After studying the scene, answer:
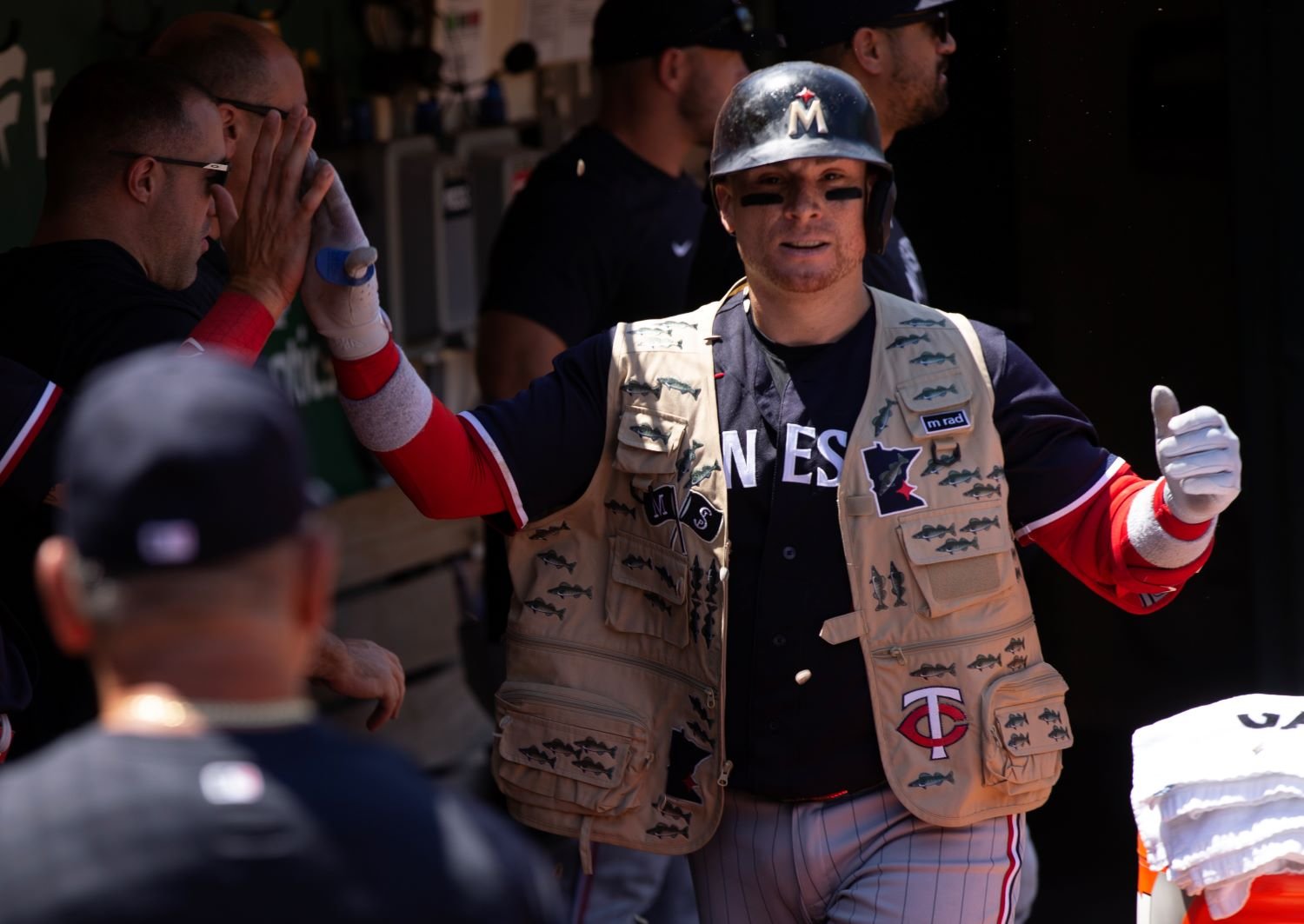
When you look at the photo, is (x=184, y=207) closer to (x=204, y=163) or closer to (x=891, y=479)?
(x=204, y=163)

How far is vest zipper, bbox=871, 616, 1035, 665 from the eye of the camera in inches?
114

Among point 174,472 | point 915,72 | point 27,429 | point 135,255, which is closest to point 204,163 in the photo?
point 135,255

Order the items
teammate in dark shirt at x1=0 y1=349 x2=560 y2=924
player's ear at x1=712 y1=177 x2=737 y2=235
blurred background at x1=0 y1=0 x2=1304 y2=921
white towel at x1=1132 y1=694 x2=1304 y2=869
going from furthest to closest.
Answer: blurred background at x1=0 y1=0 x2=1304 y2=921
player's ear at x1=712 y1=177 x2=737 y2=235
white towel at x1=1132 y1=694 x2=1304 y2=869
teammate in dark shirt at x1=0 y1=349 x2=560 y2=924

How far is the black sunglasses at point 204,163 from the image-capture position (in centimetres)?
329

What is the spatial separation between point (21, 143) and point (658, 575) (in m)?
2.48

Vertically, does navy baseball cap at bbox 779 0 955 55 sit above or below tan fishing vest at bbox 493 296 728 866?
above

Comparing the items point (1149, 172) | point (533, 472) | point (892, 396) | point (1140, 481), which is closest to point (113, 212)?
point (533, 472)

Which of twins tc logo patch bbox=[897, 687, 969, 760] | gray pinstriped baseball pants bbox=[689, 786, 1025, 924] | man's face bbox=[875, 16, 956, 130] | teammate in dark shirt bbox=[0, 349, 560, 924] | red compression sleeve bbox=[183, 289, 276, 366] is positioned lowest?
gray pinstriped baseball pants bbox=[689, 786, 1025, 924]

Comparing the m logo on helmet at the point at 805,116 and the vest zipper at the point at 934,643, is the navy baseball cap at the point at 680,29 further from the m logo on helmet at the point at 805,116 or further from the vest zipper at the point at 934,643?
the vest zipper at the point at 934,643

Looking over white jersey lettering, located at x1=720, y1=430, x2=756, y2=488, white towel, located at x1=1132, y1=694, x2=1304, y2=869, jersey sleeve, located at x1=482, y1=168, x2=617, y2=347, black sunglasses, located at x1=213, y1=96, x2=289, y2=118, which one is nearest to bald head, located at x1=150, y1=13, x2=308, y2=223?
black sunglasses, located at x1=213, y1=96, x2=289, y2=118

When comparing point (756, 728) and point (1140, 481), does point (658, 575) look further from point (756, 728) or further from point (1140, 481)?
point (1140, 481)

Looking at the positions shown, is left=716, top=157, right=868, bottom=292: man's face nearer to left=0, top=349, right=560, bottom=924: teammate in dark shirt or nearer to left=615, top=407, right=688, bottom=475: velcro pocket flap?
left=615, top=407, right=688, bottom=475: velcro pocket flap

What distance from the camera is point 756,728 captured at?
2898mm

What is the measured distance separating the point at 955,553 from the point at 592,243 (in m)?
1.85
